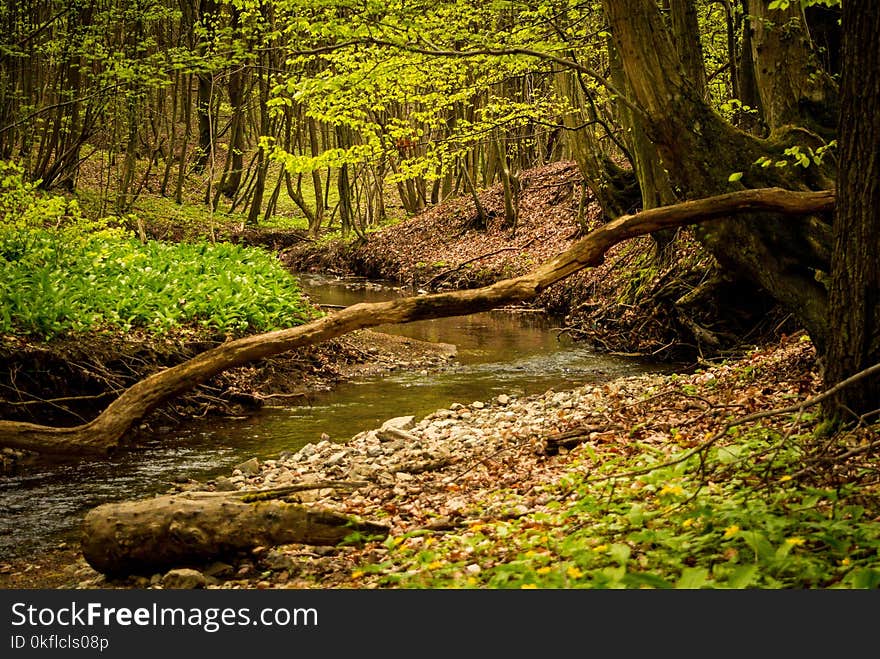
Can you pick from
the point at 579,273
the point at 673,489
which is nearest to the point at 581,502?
the point at 673,489

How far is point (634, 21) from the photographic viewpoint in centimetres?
709

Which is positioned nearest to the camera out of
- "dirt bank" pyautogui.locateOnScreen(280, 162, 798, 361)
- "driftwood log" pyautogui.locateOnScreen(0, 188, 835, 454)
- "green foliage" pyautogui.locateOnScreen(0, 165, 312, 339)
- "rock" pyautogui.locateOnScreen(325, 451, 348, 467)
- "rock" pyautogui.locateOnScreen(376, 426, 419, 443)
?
"driftwood log" pyautogui.locateOnScreen(0, 188, 835, 454)

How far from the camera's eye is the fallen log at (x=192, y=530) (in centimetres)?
507

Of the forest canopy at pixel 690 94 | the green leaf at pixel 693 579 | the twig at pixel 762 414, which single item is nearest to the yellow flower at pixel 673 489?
the twig at pixel 762 414

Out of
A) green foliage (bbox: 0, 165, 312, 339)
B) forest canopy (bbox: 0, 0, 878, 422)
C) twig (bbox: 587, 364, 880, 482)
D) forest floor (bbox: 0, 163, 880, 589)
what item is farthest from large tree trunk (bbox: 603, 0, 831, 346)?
green foliage (bbox: 0, 165, 312, 339)

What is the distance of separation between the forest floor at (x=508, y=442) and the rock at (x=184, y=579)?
0.04 ft

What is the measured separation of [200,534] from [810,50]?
6.78 m

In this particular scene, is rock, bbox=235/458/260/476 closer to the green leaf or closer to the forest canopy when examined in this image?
the forest canopy

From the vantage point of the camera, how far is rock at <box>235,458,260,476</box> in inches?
305

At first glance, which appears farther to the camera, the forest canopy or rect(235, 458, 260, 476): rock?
rect(235, 458, 260, 476): rock

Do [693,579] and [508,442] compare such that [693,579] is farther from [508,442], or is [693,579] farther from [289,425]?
[289,425]

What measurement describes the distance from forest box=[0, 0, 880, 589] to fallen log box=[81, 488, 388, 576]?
0.06 ft

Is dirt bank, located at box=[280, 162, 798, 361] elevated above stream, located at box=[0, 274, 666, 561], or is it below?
above

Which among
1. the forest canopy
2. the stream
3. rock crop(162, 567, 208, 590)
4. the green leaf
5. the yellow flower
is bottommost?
the stream
